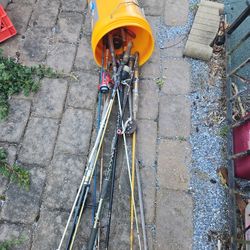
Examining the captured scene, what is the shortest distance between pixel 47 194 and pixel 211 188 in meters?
1.69

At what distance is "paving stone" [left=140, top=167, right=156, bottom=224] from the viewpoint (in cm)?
345

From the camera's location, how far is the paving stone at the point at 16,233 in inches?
129

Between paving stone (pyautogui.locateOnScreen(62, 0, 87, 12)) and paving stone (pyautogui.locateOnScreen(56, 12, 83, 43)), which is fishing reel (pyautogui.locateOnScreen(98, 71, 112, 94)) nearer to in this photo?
paving stone (pyautogui.locateOnScreen(56, 12, 83, 43))

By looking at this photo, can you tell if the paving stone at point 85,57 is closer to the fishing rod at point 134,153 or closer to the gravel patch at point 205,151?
the fishing rod at point 134,153

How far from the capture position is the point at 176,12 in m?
4.73

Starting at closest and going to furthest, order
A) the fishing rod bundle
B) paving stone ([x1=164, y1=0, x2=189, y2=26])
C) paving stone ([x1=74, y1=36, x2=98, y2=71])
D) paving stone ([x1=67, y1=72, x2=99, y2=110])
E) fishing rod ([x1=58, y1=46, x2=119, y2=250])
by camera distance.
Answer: fishing rod ([x1=58, y1=46, x2=119, y2=250])
the fishing rod bundle
paving stone ([x1=67, y1=72, x2=99, y2=110])
paving stone ([x1=74, y1=36, x2=98, y2=71])
paving stone ([x1=164, y1=0, x2=189, y2=26])

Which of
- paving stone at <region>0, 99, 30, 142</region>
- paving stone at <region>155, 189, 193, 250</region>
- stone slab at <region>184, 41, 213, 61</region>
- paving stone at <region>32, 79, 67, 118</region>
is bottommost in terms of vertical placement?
paving stone at <region>155, 189, 193, 250</region>

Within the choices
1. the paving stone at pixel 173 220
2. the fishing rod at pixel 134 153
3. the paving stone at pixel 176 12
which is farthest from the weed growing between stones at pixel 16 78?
the paving stone at pixel 173 220

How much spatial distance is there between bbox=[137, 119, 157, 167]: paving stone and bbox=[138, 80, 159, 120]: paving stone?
9 cm

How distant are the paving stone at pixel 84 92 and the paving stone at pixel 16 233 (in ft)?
4.76

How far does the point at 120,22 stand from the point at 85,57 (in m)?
0.93

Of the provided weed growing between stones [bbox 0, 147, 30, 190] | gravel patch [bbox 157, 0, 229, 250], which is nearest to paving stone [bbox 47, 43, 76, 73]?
gravel patch [bbox 157, 0, 229, 250]

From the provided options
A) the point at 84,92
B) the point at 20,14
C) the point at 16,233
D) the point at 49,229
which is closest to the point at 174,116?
the point at 84,92

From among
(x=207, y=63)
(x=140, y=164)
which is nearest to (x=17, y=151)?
(x=140, y=164)
